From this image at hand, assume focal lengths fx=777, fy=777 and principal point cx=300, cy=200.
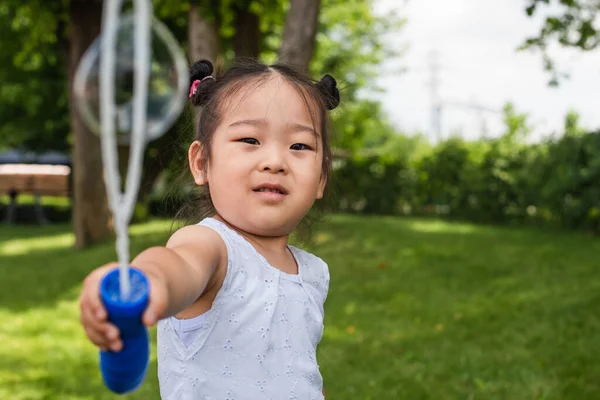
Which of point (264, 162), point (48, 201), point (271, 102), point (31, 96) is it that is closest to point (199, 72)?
point (271, 102)

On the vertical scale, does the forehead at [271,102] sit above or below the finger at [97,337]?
above

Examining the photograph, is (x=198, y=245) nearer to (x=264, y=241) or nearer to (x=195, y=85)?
(x=264, y=241)

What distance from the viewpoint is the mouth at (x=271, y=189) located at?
2119 millimetres

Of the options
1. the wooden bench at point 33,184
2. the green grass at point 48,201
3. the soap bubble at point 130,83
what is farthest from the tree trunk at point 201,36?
the green grass at point 48,201

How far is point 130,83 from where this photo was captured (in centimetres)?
123

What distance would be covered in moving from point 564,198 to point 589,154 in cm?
117

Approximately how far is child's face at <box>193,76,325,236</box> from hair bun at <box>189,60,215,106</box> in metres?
0.23

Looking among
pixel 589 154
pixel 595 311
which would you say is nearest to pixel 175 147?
pixel 595 311

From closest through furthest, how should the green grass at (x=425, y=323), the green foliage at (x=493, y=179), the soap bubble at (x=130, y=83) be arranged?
the soap bubble at (x=130, y=83), the green grass at (x=425, y=323), the green foliage at (x=493, y=179)

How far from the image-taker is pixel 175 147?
110 inches

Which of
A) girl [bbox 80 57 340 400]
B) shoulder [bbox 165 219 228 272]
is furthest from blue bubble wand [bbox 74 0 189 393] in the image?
girl [bbox 80 57 340 400]

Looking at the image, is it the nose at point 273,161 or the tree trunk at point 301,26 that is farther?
the tree trunk at point 301,26

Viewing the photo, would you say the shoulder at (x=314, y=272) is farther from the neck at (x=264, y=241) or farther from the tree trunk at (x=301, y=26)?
the tree trunk at (x=301, y=26)

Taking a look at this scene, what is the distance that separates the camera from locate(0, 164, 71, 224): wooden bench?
86.3ft
